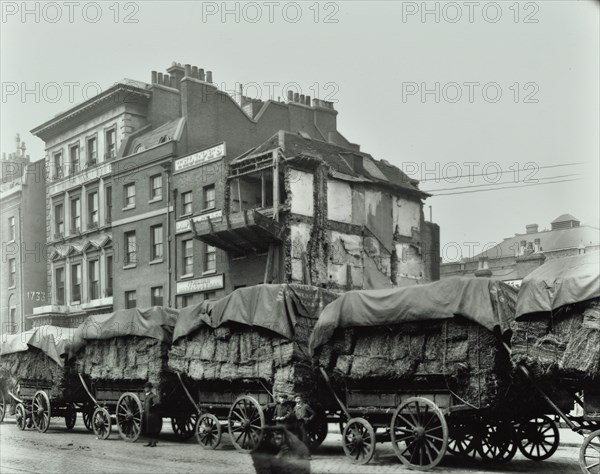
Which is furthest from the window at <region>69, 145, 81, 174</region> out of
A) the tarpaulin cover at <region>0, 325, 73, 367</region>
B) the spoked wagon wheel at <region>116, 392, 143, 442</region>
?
the spoked wagon wheel at <region>116, 392, 143, 442</region>

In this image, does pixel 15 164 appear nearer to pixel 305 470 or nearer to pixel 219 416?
pixel 219 416

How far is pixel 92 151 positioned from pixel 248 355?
3525 centimetres

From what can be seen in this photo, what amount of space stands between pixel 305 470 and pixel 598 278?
502cm

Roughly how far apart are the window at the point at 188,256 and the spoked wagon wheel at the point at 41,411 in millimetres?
18427

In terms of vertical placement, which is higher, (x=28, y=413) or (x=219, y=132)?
(x=219, y=132)

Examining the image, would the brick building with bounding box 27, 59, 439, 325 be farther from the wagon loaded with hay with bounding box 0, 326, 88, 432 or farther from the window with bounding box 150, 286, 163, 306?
the wagon loaded with hay with bounding box 0, 326, 88, 432

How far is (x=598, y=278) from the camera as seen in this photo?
11.9m

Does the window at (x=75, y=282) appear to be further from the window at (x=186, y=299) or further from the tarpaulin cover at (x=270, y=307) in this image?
the tarpaulin cover at (x=270, y=307)

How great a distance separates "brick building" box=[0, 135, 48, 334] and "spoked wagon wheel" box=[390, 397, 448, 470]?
4282cm

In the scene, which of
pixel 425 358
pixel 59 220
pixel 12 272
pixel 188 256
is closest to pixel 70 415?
pixel 425 358

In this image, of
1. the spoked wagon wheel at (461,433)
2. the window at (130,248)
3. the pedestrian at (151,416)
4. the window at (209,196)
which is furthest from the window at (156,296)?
the spoked wagon wheel at (461,433)

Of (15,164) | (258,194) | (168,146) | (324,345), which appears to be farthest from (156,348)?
(15,164)

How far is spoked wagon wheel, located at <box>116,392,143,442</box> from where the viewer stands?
A: 65.3 feet

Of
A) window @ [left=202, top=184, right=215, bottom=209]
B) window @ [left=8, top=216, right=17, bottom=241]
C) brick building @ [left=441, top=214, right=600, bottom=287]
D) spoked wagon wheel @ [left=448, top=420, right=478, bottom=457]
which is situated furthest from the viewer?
brick building @ [left=441, top=214, right=600, bottom=287]
